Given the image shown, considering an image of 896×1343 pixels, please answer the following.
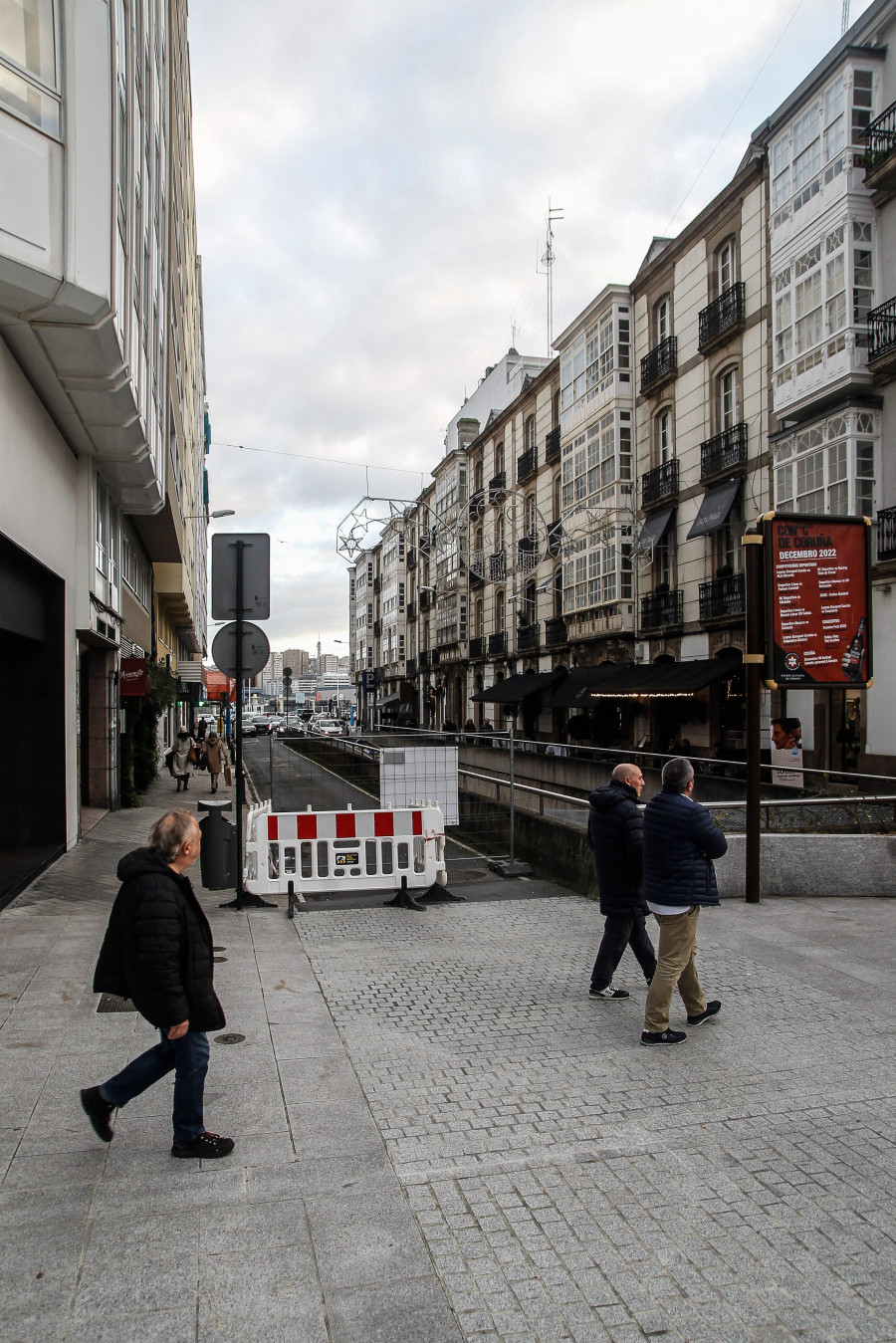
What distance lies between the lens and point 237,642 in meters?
9.32

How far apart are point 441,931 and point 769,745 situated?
57.4 ft

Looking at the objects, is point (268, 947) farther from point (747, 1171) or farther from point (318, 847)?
point (747, 1171)

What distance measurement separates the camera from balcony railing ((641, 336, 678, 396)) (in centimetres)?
2816

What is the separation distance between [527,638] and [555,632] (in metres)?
4.26

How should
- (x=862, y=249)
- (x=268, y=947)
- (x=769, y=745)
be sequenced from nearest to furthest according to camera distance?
(x=268, y=947), (x=862, y=249), (x=769, y=745)

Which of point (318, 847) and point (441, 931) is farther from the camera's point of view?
point (318, 847)

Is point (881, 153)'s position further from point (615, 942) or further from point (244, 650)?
point (615, 942)

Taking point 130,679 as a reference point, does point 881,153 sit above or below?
above

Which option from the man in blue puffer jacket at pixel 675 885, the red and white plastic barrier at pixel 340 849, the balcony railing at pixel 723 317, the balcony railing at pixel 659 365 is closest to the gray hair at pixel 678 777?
the man in blue puffer jacket at pixel 675 885

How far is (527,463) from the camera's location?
41250 mm

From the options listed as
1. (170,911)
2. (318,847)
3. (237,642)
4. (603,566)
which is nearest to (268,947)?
(318,847)

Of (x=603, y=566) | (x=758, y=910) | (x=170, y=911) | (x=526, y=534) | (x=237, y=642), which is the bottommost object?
(x=758, y=910)

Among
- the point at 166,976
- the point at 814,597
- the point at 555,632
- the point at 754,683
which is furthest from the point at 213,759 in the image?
the point at 166,976

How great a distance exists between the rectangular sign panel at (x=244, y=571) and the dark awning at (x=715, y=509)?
17331mm
